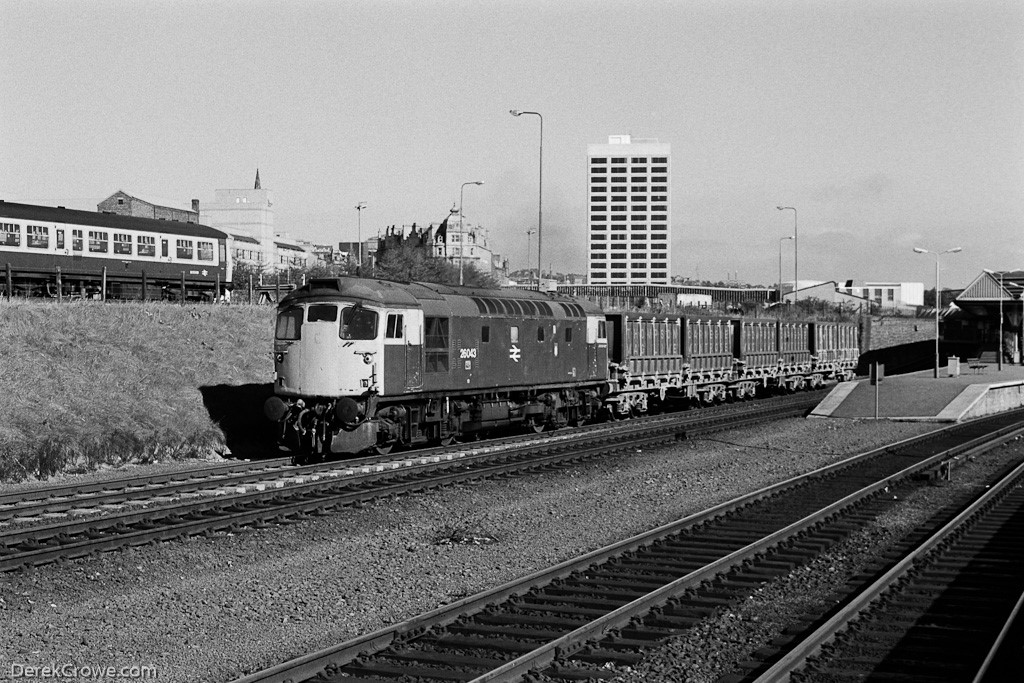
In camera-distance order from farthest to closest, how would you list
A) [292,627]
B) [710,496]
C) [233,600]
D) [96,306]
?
A: 1. [96,306]
2. [710,496]
3. [233,600]
4. [292,627]

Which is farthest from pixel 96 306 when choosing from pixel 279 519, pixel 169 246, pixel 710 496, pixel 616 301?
pixel 616 301

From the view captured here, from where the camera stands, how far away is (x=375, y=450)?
81.9 ft

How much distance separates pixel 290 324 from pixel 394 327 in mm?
2420

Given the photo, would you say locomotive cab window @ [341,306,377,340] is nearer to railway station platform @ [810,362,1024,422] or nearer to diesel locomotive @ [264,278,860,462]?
diesel locomotive @ [264,278,860,462]

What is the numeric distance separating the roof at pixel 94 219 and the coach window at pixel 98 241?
0.30 m

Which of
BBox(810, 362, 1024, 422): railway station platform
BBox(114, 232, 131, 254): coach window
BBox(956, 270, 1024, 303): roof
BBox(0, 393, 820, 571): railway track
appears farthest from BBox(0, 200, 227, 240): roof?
BBox(956, 270, 1024, 303): roof

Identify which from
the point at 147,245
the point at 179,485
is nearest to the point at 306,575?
the point at 179,485

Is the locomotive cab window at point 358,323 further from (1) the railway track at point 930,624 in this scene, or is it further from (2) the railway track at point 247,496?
(1) the railway track at point 930,624

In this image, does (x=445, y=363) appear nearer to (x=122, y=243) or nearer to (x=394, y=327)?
(x=394, y=327)

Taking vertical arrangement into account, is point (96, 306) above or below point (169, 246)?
below

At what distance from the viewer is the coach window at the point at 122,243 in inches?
1571

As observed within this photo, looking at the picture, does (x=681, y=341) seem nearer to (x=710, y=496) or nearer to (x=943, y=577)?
(x=710, y=496)

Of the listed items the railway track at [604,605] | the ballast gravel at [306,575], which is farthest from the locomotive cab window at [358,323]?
the railway track at [604,605]

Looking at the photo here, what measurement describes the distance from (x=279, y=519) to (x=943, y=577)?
370 inches
